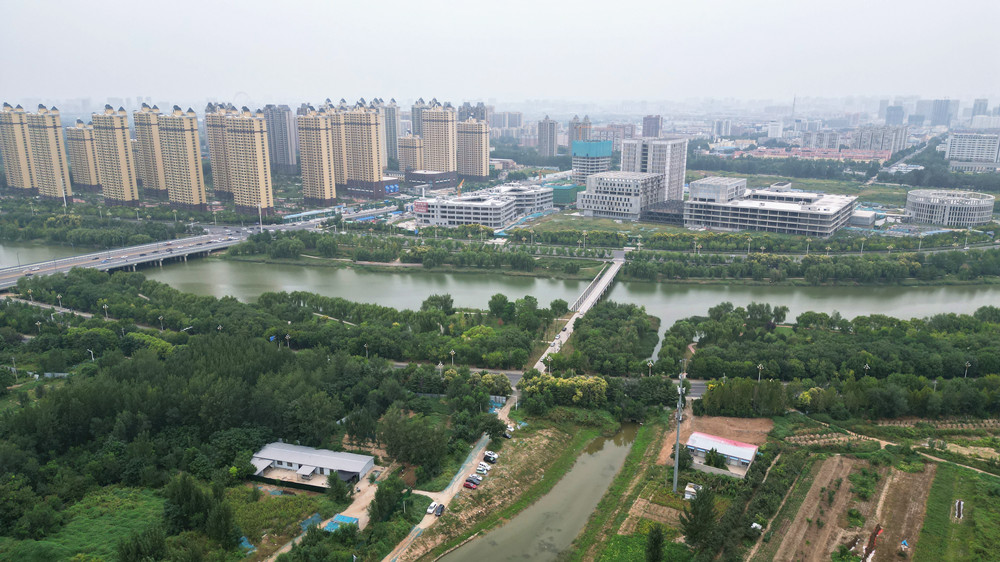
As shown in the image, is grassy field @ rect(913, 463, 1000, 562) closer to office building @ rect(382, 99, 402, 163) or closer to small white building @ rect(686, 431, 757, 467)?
small white building @ rect(686, 431, 757, 467)

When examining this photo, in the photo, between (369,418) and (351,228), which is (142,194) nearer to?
(351,228)

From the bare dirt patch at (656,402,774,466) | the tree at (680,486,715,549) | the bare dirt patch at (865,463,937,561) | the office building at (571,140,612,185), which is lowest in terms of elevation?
the bare dirt patch at (656,402,774,466)

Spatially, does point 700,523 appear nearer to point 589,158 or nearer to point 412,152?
point 589,158

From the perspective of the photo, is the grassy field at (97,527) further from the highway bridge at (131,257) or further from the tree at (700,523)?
the highway bridge at (131,257)

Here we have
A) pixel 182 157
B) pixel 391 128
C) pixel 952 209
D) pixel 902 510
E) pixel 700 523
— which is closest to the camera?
pixel 700 523

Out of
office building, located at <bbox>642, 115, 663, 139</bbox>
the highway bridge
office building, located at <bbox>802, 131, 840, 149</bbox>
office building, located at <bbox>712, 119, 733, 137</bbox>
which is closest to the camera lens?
the highway bridge

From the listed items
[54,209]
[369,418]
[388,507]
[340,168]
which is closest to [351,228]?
[340,168]

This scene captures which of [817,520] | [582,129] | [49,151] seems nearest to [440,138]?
[582,129]

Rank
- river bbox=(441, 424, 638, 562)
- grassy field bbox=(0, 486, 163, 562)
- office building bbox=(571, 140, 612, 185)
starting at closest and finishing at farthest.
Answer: grassy field bbox=(0, 486, 163, 562) < river bbox=(441, 424, 638, 562) < office building bbox=(571, 140, 612, 185)

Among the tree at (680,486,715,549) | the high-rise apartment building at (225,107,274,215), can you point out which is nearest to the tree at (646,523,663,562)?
the tree at (680,486,715,549)
